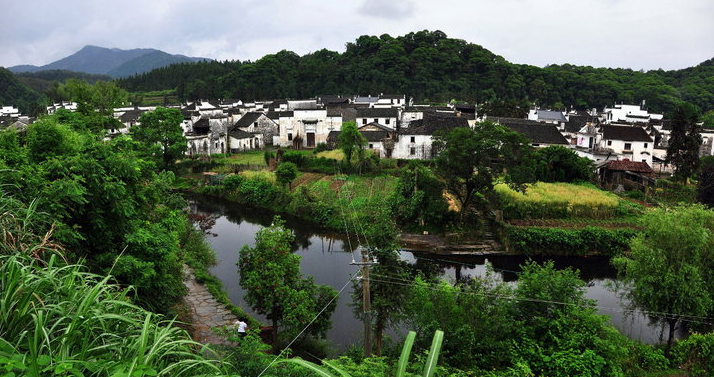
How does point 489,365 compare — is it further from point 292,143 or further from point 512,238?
point 292,143

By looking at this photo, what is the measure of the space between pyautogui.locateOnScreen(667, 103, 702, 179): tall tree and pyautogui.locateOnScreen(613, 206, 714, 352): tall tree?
62.3 ft

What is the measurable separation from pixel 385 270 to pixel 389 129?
1190 inches

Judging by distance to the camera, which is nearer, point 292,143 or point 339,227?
point 339,227

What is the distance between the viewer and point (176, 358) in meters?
4.02

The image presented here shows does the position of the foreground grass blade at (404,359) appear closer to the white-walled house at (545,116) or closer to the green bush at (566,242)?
the green bush at (566,242)

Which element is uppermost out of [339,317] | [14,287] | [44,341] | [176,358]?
[14,287]

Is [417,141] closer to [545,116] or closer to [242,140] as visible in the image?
[242,140]

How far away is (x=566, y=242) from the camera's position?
1931 cm

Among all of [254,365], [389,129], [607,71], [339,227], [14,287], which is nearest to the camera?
[14,287]

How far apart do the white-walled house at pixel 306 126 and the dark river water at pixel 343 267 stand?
17.9 metres

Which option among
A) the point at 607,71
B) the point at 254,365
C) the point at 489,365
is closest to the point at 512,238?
the point at 489,365

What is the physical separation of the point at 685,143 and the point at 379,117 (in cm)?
2362

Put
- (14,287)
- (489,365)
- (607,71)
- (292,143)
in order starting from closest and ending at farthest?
(14,287)
(489,365)
(292,143)
(607,71)

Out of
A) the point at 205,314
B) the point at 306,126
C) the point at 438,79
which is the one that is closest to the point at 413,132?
the point at 306,126
